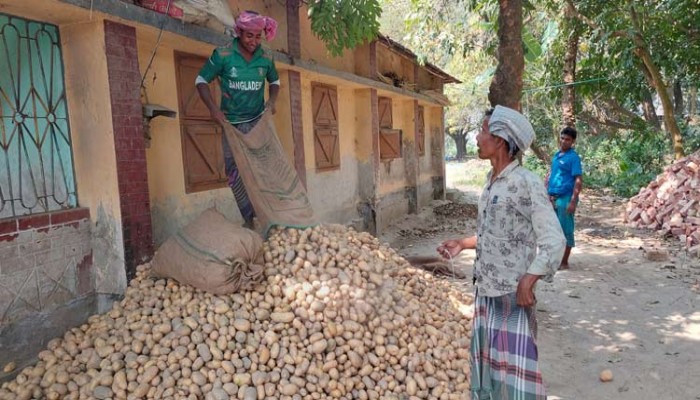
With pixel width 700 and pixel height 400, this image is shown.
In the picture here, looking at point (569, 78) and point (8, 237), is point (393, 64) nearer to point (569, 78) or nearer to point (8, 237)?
point (569, 78)

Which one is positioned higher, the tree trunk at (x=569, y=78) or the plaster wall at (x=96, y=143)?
the tree trunk at (x=569, y=78)

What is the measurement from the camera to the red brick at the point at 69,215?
11.6 feet

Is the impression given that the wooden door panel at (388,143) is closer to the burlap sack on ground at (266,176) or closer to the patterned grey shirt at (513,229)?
the burlap sack on ground at (266,176)

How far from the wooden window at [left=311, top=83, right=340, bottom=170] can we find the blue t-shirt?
126 inches

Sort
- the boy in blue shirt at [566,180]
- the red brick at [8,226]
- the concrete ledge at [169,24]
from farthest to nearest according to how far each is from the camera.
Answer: the boy in blue shirt at [566,180], the concrete ledge at [169,24], the red brick at [8,226]

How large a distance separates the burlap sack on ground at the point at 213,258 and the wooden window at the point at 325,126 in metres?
3.89

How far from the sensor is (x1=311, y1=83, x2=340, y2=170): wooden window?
292 inches

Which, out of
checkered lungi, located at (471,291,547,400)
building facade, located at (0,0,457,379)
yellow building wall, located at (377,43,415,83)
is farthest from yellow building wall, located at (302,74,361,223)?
checkered lungi, located at (471,291,547,400)

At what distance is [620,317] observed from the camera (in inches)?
191

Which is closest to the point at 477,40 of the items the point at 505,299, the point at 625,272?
the point at 625,272

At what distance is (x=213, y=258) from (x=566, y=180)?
4.37 meters

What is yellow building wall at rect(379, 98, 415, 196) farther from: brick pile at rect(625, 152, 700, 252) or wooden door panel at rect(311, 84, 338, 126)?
brick pile at rect(625, 152, 700, 252)

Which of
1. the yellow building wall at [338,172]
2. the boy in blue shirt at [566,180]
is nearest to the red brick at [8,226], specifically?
the yellow building wall at [338,172]

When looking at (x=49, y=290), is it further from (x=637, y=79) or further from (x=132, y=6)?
(x=637, y=79)
